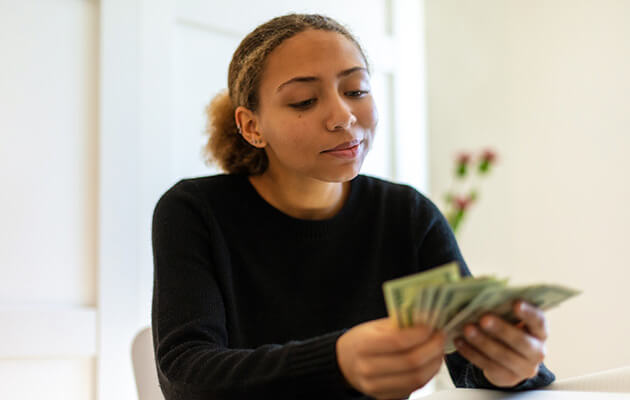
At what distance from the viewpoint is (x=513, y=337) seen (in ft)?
2.12

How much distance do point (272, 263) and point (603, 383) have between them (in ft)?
1.79

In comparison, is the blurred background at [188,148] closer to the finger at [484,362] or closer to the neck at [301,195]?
the neck at [301,195]

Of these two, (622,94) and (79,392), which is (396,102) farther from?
(79,392)

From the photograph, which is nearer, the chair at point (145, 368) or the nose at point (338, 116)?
the nose at point (338, 116)

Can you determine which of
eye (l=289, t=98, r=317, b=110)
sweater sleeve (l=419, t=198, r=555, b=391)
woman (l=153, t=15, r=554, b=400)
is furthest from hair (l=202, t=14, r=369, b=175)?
sweater sleeve (l=419, t=198, r=555, b=391)

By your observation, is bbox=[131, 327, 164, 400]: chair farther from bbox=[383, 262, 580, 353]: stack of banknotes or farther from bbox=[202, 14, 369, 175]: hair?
bbox=[383, 262, 580, 353]: stack of banknotes

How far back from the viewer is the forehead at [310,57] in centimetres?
100

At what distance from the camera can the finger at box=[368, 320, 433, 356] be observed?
57cm

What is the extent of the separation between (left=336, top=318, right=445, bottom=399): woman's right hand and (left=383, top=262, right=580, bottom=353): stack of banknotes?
1 cm

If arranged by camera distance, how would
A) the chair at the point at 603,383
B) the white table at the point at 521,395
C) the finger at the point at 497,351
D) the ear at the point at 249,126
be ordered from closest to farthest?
the finger at the point at 497,351 < the white table at the point at 521,395 < the chair at the point at 603,383 < the ear at the point at 249,126

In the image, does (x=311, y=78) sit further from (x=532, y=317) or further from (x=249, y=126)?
(x=532, y=317)

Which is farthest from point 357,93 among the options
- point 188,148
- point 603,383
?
point 188,148

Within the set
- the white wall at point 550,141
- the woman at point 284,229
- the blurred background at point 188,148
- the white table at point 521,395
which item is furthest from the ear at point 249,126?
the white wall at point 550,141

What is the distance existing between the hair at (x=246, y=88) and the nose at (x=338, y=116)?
15cm
